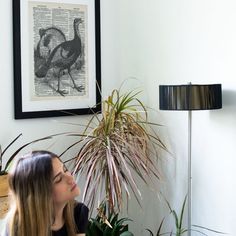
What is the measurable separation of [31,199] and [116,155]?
3.57 ft

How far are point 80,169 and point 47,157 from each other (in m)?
1.13

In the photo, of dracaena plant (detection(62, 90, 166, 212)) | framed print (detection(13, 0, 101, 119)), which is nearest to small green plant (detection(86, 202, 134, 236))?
dracaena plant (detection(62, 90, 166, 212))

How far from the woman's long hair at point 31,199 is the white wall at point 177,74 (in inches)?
45.2

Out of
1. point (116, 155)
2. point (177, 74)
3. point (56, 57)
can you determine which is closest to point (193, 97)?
point (177, 74)

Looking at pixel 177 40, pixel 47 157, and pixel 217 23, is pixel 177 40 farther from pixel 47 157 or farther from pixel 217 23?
pixel 47 157

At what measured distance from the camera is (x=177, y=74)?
282 centimetres

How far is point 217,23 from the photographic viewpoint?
8.31 feet

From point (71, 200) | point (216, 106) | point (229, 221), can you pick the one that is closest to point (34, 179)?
point (71, 200)

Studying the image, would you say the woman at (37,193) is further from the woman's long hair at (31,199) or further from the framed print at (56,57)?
the framed print at (56,57)

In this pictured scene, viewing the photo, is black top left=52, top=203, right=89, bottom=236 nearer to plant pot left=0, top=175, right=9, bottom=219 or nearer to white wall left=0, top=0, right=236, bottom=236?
plant pot left=0, top=175, right=9, bottom=219

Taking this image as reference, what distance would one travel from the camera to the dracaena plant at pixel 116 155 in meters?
2.73

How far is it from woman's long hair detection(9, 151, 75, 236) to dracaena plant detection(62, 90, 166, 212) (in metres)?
0.97

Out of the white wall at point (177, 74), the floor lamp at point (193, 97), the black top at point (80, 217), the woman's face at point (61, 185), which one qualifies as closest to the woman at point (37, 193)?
the woman's face at point (61, 185)

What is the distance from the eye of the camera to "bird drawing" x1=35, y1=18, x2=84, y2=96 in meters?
3.04
